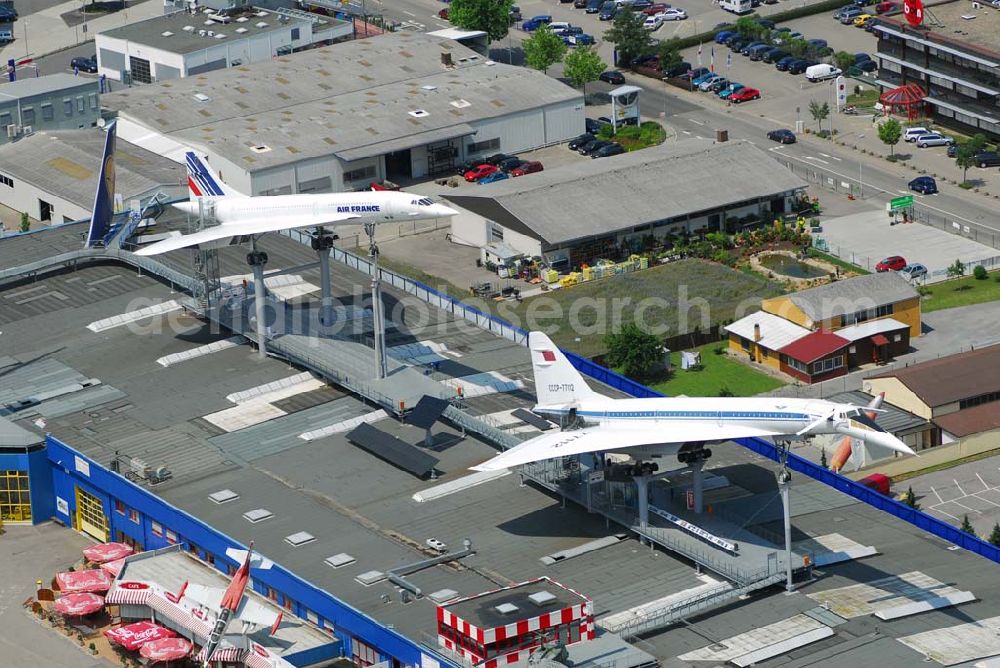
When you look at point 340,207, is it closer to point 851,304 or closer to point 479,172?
point 851,304

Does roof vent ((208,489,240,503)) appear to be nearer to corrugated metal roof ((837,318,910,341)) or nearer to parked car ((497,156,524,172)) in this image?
corrugated metal roof ((837,318,910,341))

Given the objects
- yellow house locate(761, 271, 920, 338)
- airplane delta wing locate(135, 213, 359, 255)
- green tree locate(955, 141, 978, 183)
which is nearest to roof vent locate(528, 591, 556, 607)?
airplane delta wing locate(135, 213, 359, 255)

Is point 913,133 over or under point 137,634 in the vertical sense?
under

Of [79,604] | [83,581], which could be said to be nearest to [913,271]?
[83,581]

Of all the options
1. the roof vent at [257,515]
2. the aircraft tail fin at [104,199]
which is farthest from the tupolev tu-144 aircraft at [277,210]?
the roof vent at [257,515]

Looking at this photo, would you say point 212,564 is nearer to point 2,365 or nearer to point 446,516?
point 446,516

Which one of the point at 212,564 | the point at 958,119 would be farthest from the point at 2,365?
the point at 958,119
